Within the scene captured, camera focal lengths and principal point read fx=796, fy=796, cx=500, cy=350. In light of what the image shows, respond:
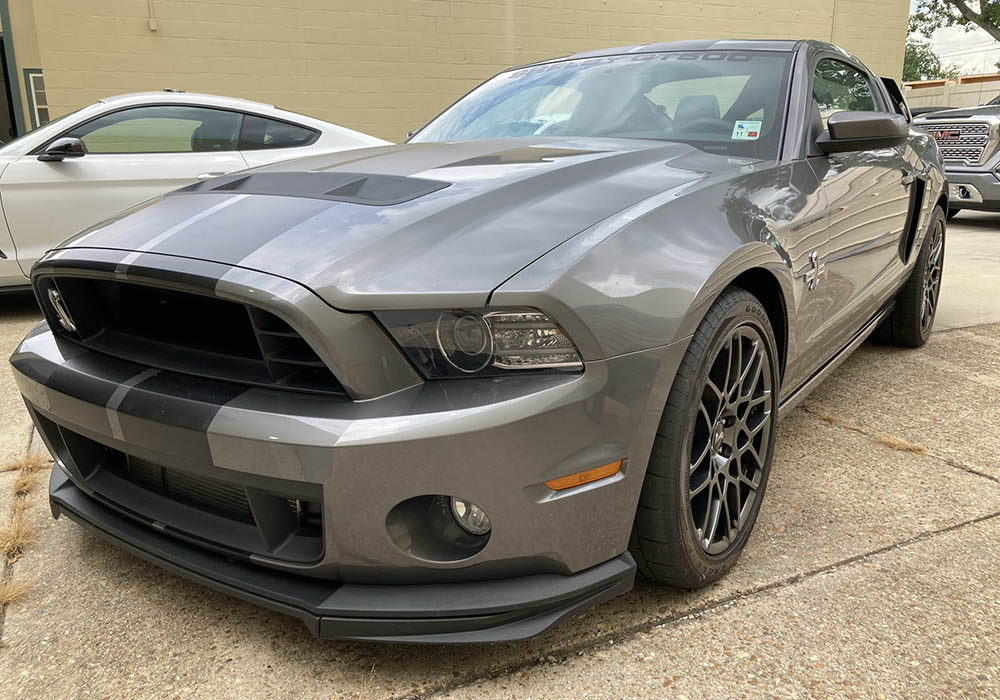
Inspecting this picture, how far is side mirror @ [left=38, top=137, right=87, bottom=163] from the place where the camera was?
477cm

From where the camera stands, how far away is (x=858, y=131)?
2480 millimetres

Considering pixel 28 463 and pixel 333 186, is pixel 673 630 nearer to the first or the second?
pixel 333 186

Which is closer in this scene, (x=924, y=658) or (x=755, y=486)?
(x=924, y=658)

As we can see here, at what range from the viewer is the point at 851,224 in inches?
106

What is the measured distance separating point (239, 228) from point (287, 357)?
0.36 metres

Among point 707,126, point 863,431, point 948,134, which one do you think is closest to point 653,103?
point 707,126

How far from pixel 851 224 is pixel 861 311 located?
0.50 m

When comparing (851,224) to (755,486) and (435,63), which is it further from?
(435,63)

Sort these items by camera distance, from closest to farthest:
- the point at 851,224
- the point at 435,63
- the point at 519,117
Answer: the point at 851,224 → the point at 519,117 → the point at 435,63

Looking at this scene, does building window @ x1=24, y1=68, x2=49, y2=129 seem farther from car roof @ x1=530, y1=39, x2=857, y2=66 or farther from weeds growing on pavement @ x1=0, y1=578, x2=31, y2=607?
weeds growing on pavement @ x1=0, y1=578, x2=31, y2=607

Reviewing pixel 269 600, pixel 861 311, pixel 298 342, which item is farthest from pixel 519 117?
pixel 269 600

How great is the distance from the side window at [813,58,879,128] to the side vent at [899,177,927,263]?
0.42 metres

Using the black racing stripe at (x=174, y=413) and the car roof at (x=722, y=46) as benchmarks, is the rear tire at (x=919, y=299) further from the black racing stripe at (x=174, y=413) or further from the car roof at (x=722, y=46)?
the black racing stripe at (x=174, y=413)

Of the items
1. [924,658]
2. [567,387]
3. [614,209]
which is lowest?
[924,658]
